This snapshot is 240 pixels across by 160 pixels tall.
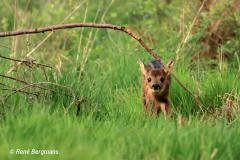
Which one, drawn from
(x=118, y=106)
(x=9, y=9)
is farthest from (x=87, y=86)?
(x=9, y=9)

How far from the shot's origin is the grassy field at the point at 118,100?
18.3 ft

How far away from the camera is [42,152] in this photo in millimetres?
5520

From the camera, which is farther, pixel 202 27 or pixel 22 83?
pixel 202 27

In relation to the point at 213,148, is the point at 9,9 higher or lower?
higher

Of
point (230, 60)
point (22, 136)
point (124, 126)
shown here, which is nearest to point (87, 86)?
point (124, 126)

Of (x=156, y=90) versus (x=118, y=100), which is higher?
(x=156, y=90)

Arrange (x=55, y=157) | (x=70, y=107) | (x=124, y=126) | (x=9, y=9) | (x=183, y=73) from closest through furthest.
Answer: (x=55, y=157)
(x=124, y=126)
(x=70, y=107)
(x=183, y=73)
(x=9, y=9)

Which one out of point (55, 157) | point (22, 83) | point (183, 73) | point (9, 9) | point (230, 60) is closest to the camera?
point (55, 157)

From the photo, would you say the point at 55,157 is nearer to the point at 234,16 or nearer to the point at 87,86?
the point at 87,86

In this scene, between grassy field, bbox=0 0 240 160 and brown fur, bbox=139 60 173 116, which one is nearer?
grassy field, bbox=0 0 240 160

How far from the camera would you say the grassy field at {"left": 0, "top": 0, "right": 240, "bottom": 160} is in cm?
557

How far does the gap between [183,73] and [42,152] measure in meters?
3.56

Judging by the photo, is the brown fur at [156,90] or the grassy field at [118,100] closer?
the grassy field at [118,100]

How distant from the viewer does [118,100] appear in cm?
812
